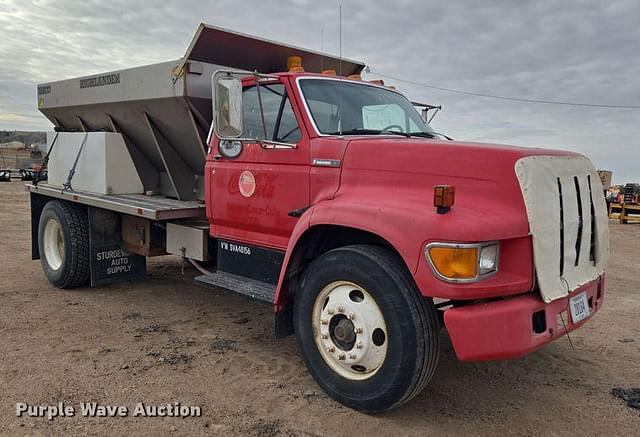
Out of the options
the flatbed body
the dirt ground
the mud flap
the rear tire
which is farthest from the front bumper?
the rear tire

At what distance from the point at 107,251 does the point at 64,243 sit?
58 centimetres

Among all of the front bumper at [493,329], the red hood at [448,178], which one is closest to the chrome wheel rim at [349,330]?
the front bumper at [493,329]

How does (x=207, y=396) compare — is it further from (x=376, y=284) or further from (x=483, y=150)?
(x=483, y=150)

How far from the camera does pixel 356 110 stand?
4.33m

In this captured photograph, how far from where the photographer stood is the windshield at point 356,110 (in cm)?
410

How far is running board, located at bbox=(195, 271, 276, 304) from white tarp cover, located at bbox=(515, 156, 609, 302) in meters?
1.93

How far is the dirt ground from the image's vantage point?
3.32 meters

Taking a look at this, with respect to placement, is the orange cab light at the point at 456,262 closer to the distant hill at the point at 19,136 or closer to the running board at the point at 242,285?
the running board at the point at 242,285

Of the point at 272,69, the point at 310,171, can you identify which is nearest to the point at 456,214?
the point at 310,171

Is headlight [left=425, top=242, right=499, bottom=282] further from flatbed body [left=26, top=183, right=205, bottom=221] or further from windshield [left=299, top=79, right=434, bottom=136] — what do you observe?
flatbed body [left=26, top=183, right=205, bottom=221]

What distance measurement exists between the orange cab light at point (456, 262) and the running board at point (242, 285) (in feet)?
4.81

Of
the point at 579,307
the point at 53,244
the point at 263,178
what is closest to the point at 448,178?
the point at 579,307

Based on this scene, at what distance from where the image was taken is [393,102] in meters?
4.79

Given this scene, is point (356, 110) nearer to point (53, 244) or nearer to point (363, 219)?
point (363, 219)
